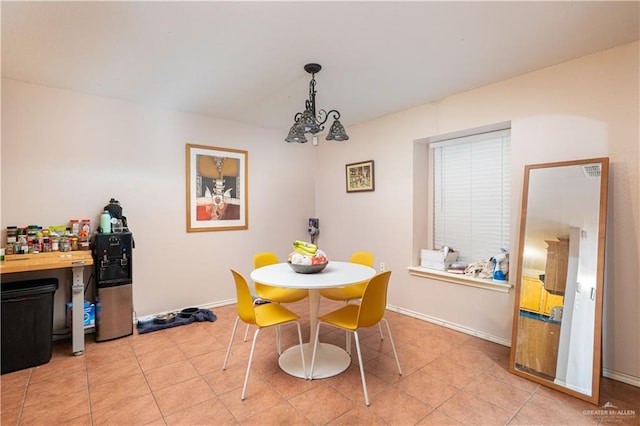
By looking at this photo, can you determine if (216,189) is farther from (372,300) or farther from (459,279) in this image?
(459,279)

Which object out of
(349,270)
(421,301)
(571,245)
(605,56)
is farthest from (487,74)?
(421,301)

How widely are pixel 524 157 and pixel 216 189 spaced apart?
3475mm

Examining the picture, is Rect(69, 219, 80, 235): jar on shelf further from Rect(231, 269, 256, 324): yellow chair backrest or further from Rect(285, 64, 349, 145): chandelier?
Rect(285, 64, 349, 145): chandelier

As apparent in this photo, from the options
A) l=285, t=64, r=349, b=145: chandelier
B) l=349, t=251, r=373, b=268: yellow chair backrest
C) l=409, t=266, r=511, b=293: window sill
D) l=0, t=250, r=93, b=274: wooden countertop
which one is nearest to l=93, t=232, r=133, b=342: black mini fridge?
l=0, t=250, r=93, b=274: wooden countertop

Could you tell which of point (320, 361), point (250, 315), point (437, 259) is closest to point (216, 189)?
point (250, 315)

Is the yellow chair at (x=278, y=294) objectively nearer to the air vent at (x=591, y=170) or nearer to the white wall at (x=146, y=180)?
the white wall at (x=146, y=180)

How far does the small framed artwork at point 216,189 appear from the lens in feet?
12.7

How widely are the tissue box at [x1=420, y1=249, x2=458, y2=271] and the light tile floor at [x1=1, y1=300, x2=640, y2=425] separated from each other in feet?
2.85

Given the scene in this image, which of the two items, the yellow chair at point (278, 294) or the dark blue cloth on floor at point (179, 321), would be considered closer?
the yellow chair at point (278, 294)

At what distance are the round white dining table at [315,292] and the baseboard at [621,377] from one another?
1913 mm

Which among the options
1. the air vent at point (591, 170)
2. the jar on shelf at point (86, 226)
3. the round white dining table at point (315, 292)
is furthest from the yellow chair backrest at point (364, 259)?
the jar on shelf at point (86, 226)

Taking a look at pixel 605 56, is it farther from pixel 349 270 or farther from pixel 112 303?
pixel 112 303

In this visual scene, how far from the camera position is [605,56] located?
A: 2375mm

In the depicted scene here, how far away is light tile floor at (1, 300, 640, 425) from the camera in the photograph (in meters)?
1.91
